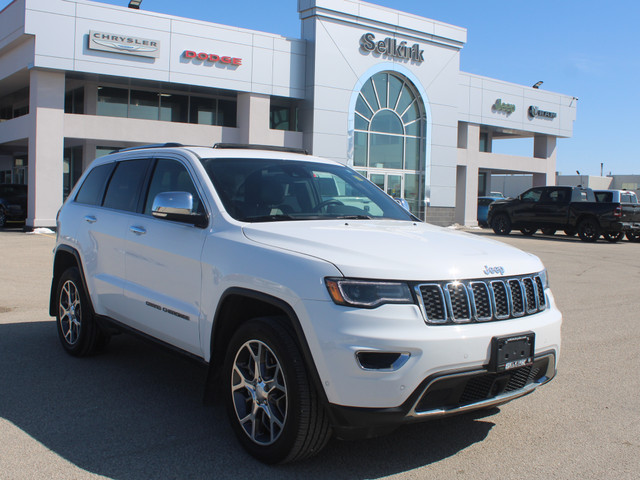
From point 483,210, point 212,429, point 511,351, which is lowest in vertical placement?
point 212,429

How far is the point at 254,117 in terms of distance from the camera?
26.5 metres

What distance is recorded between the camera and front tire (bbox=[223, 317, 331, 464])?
3.38 m

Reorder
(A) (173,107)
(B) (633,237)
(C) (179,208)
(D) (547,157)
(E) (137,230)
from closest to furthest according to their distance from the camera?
(C) (179,208)
(E) (137,230)
(B) (633,237)
(A) (173,107)
(D) (547,157)

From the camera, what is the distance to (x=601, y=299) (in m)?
9.94

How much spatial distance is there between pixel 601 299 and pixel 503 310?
7.17 meters

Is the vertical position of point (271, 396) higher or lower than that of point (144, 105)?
lower

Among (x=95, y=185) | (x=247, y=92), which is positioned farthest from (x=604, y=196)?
(x=95, y=185)

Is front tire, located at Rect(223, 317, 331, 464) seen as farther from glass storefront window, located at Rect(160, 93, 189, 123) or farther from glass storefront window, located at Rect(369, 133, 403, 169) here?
glass storefront window, located at Rect(369, 133, 403, 169)

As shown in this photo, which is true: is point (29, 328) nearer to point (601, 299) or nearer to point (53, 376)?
point (53, 376)

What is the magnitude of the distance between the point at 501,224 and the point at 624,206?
526cm

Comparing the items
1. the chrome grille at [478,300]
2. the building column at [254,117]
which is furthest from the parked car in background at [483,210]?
the chrome grille at [478,300]

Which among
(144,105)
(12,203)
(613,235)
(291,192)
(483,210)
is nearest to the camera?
(291,192)

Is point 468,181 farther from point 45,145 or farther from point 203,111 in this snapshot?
point 45,145

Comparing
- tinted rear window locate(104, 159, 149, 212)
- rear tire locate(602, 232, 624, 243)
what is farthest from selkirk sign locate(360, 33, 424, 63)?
tinted rear window locate(104, 159, 149, 212)
